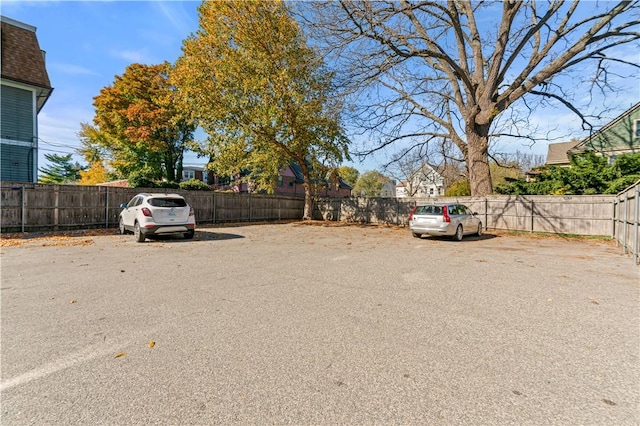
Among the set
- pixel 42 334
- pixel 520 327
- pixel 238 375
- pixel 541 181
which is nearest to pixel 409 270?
pixel 520 327

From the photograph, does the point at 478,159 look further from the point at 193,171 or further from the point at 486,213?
the point at 193,171

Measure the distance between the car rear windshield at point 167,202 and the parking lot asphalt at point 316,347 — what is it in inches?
168

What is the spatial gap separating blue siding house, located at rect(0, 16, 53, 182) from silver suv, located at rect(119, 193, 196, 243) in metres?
10.1

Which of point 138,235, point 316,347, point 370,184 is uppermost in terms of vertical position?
point 370,184

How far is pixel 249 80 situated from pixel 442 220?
38.9ft

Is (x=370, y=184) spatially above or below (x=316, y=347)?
above

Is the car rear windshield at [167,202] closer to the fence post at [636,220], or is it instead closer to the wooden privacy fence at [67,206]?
the wooden privacy fence at [67,206]

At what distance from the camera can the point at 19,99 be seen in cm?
1608

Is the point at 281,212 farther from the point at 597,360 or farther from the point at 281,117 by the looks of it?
the point at 597,360

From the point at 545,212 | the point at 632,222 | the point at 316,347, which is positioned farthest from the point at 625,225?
the point at 316,347

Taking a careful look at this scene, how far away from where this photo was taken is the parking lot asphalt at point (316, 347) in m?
2.12

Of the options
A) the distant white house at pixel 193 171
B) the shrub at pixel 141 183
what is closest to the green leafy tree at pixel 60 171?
the distant white house at pixel 193 171

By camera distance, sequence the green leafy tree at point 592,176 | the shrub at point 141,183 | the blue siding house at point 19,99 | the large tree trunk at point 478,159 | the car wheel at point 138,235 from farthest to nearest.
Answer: the shrub at point 141,183 < the blue siding house at point 19,99 < the large tree trunk at point 478,159 < the green leafy tree at point 592,176 < the car wheel at point 138,235

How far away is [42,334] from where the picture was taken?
3.27m
